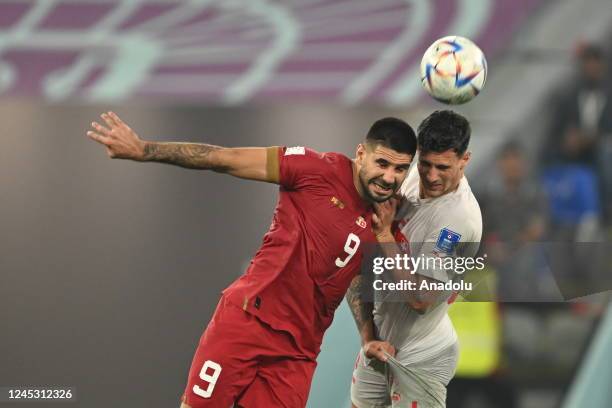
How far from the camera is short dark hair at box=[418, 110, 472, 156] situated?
149 inches

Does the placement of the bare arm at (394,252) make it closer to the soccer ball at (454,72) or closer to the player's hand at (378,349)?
the player's hand at (378,349)

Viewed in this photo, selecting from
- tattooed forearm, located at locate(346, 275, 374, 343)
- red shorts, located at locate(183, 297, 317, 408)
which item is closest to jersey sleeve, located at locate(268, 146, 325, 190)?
red shorts, located at locate(183, 297, 317, 408)

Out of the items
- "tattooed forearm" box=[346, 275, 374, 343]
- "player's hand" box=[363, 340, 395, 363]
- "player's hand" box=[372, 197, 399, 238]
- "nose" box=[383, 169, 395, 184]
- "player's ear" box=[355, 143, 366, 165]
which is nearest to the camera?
"nose" box=[383, 169, 395, 184]

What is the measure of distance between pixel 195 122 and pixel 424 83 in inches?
129

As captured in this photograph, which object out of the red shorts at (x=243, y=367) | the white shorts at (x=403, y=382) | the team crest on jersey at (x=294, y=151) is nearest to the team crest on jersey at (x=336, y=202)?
the team crest on jersey at (x=294, y=151)

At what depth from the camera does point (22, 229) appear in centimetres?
664

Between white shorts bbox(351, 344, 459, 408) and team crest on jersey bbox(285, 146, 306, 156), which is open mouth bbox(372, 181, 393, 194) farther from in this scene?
white shorts bbox(351, 344, 459, 408)

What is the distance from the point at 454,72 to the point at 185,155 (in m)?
1.23

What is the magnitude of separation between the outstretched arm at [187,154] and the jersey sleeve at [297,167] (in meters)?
0.03

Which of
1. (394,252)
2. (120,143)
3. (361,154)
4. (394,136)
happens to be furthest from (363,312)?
(120,143)

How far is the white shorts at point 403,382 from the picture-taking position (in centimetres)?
418

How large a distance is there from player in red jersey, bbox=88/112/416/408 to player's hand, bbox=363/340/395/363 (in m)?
0.43

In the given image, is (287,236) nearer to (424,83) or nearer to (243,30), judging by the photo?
(424,83)

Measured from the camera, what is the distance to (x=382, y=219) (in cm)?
388
